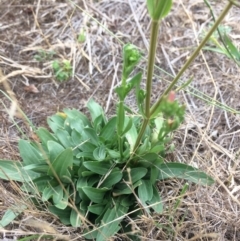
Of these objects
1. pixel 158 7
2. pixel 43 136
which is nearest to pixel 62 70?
pixel 43 136

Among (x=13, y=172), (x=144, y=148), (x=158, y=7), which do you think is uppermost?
(x=158, y=7)

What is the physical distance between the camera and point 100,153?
1735mm

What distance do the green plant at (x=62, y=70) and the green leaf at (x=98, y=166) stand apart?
75 cm

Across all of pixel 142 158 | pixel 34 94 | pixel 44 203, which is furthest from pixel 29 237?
pixel 34 94

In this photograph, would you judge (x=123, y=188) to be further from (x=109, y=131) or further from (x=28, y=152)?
(x=28, y=152)

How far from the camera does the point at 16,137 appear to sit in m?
2.11

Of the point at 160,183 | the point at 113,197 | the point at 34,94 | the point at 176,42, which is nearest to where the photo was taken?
the point at 113,197

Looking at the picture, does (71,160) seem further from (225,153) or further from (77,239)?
(225,153)

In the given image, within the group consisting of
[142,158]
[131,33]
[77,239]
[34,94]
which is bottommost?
[77,239]

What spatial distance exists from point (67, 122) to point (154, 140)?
1.37 ft

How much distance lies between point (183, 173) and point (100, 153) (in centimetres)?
33

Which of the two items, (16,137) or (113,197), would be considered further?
(16,137)

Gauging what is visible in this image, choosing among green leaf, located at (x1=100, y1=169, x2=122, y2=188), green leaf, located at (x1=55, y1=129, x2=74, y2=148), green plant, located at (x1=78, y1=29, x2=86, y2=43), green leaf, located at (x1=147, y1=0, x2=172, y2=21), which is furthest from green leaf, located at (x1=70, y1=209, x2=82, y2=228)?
green plant, located at (x1=78, y1=29, x2=86, y2=43)

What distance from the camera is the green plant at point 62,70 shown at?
7.71 ft
